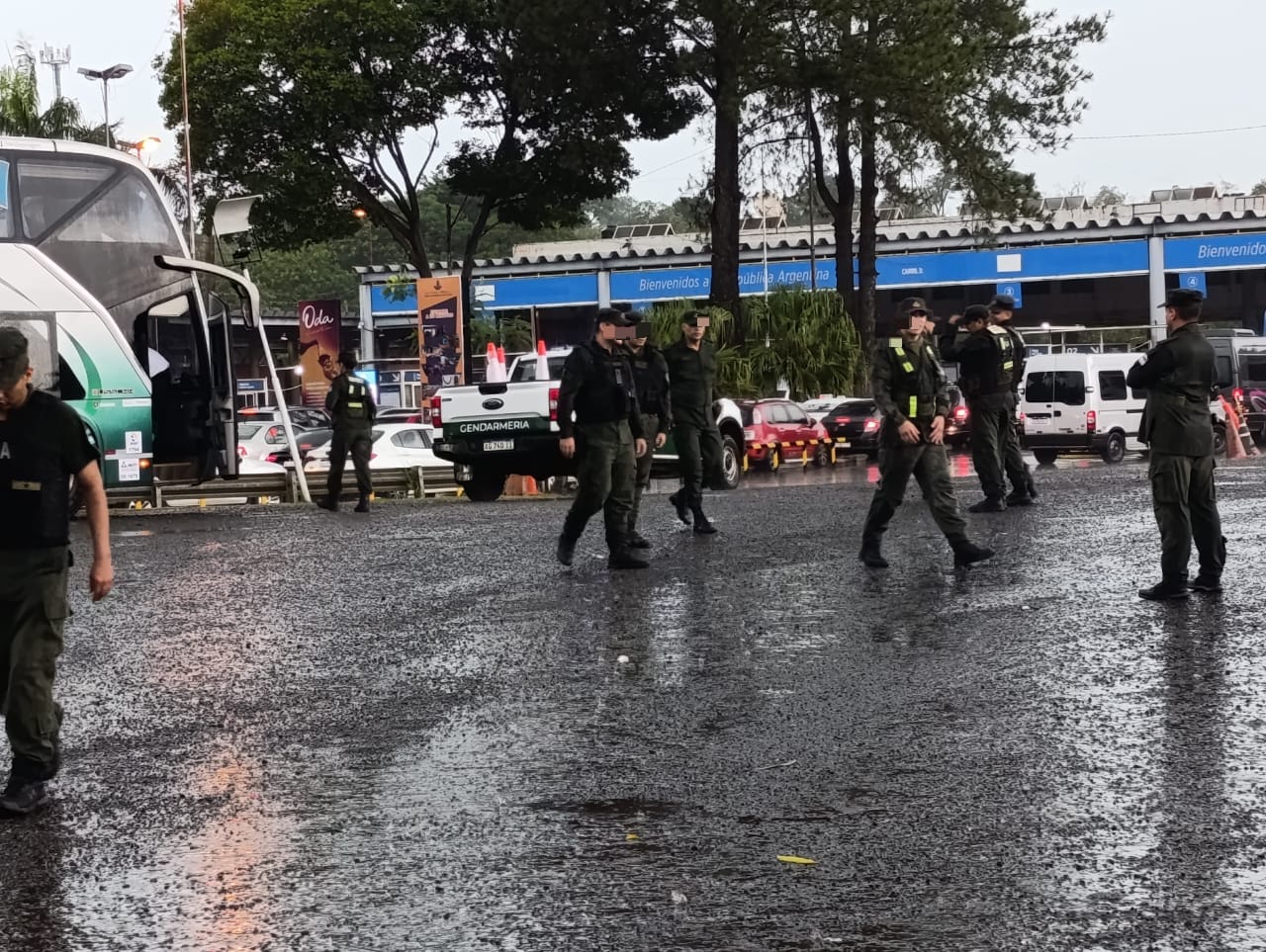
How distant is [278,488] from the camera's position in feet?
82.6

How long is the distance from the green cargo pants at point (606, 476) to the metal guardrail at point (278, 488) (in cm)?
1183

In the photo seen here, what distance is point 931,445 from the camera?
468 inches

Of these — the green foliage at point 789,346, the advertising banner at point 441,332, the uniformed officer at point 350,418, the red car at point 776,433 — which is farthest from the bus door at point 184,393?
the green foliage at point 789,346

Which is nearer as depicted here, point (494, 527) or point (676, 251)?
point (494, 527)

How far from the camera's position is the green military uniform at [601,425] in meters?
12.3

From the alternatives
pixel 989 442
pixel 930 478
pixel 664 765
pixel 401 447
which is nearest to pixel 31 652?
pixel 664 765

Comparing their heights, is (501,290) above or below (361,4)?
below

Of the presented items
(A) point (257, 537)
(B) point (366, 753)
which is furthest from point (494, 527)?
(B) point (366, 753)

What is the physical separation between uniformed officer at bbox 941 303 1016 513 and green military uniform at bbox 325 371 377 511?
7.41 metres

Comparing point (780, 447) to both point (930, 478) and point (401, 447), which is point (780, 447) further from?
point (930, 478)

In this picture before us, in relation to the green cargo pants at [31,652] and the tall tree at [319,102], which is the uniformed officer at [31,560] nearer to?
the green cargo pants at [31,652]

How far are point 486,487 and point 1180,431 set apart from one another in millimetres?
13928

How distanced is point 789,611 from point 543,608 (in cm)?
150

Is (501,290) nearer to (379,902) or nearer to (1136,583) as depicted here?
(1136,583)
